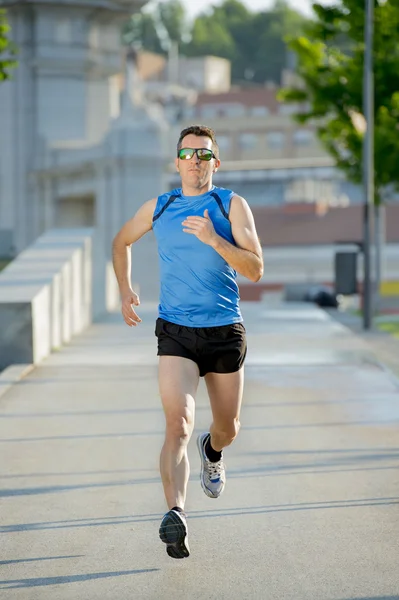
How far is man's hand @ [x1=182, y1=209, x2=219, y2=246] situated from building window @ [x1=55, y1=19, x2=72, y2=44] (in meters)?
47.4

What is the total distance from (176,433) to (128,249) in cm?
128

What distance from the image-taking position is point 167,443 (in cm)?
707

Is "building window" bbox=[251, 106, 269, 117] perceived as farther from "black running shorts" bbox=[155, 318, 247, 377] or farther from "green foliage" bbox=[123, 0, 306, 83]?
"black running shorts" bbox=[155, 318, 247, 377]

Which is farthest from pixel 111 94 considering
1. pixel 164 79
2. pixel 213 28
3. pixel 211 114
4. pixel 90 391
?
pixel 213 28

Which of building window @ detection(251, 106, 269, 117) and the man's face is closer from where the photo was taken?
the man's face

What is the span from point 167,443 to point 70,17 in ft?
157

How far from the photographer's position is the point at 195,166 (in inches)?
284

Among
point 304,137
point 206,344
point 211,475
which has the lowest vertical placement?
point 211,475

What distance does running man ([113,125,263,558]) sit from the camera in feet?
23.1

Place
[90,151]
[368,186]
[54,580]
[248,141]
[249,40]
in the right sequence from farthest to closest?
[249,40] → [248,141] → [90,151] → [368,186] → [54,580]

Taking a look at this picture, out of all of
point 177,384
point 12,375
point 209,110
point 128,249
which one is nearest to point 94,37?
point 12,375

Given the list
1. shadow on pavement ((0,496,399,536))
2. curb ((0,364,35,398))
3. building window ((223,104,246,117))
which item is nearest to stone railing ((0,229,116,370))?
curb ((0,364,35,398))

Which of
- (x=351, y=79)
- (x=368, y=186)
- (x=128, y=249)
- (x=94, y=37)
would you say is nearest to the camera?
(x=128, y=249)

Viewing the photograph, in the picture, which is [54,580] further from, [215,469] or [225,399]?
[215,469]
